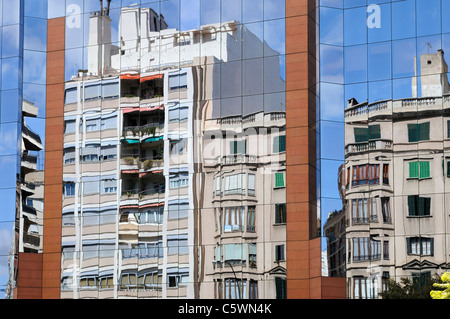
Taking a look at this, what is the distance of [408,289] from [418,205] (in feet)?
13.5

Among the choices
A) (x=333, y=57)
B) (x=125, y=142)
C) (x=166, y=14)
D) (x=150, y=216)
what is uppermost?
(x=166, y=14)

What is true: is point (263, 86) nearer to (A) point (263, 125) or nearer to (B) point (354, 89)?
(A) point (263, 125)

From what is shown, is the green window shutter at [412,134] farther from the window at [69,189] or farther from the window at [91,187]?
the window at [69,189]

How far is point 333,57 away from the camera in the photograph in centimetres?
4438

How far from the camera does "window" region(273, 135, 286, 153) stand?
4438cm

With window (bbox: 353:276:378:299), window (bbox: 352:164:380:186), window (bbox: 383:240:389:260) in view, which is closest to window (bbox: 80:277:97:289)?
window (bbox: 353:276:378:299)

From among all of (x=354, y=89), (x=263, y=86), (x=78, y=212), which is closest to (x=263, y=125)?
(x=263, y=86)

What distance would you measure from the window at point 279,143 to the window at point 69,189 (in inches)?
491

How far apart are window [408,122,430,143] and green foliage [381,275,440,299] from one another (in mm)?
6745

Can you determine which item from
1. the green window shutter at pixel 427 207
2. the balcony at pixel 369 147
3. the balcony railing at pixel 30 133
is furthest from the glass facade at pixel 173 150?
the green window shutter at pixel 427 207

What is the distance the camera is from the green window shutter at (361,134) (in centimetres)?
4291
